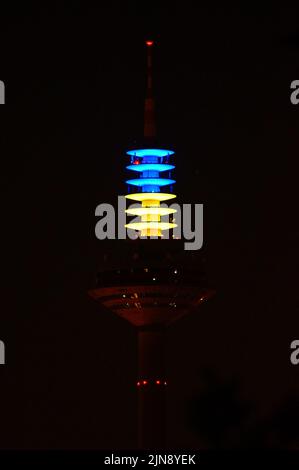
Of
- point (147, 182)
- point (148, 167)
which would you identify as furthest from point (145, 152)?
point (147, 182)

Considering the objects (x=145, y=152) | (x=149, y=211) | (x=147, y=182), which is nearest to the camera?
(x=145, y=152)

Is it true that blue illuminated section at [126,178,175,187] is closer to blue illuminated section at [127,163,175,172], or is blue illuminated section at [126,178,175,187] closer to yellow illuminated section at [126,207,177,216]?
blue illuminated section at [127,163,175,172]

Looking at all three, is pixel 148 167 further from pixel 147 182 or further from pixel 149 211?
pixel 149 211

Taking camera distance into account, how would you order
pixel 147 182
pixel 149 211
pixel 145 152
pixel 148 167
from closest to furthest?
pixel 148 167, pixel 145 152, pixel 147 182, pixel 149 211

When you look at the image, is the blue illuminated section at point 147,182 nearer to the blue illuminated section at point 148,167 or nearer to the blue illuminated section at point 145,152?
the blue illuminated section at point 148,167

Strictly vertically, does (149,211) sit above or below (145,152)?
below

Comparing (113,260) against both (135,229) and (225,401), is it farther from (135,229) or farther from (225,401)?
(225,401)

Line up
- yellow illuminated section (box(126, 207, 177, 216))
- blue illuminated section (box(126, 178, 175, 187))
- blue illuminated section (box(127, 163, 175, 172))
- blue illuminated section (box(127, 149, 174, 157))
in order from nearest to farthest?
blue illuminated section (box(127, 163, 175, 172)), blue illuminated section (box(127, 149, 174, 157)), blue illuminated section (box(126, 178, 175, 187)), yellow illuminated section (box(126, 207, 177, 216))
